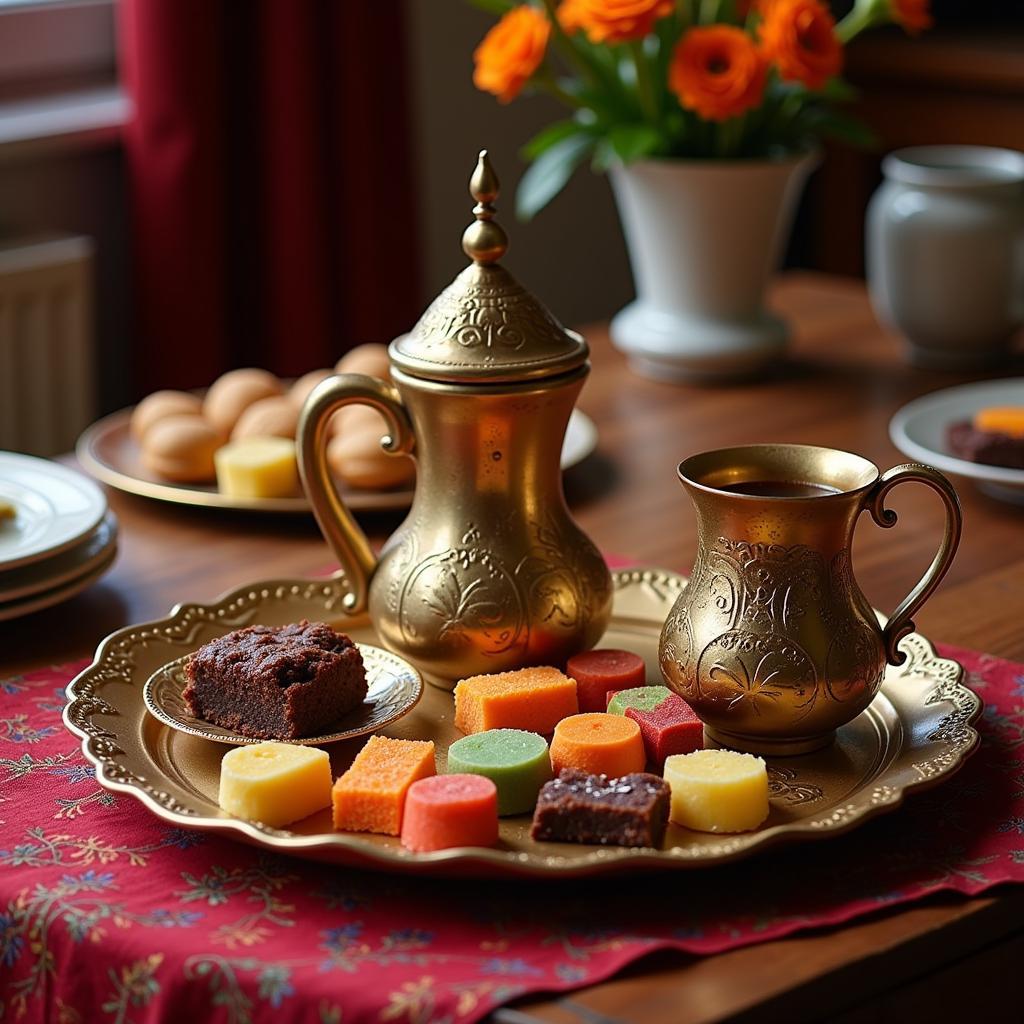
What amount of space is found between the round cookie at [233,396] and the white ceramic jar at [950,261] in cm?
73

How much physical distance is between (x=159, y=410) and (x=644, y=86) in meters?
0.61

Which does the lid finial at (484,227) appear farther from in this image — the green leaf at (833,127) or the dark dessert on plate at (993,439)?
the green leaf at (833,127)

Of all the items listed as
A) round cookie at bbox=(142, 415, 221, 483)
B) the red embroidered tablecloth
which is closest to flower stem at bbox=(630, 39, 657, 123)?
round cookie at bbox=(142, 415, 221, 483)

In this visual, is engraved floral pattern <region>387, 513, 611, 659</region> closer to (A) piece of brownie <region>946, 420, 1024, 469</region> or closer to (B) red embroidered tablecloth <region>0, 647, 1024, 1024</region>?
(B) red embroidered tablecloth <region>0, 647, 1024, 1024</region>

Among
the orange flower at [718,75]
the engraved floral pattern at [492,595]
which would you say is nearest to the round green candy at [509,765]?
the engraved floral pattern at [492,595]

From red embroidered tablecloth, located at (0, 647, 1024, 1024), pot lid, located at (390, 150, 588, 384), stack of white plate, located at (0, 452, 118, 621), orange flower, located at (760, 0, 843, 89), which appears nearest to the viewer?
red embroidered tablecloth, located at (0, 647, 1024, 1024)

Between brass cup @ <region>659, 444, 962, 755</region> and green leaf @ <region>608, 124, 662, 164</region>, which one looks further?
green leaf @ <region>608, 124, 662, 164</region>

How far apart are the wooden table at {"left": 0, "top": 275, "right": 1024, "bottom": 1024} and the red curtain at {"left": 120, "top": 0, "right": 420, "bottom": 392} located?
30.0 inches

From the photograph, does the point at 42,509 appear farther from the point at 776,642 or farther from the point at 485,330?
the point at 776,642

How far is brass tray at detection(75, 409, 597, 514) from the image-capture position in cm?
133

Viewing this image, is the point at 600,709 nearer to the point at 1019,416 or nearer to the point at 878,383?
the point at 1019,416

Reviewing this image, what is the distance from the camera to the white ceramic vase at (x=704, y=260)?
169 centimetres

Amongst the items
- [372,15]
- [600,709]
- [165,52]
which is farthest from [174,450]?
[372,15]

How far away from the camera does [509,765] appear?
0.80 metres
